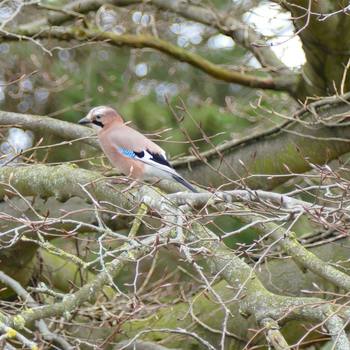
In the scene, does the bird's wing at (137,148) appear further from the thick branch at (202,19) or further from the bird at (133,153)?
the thick branch at (202,19)

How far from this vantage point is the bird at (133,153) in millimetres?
6852

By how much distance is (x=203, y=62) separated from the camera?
805 cm

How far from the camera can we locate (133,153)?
7.03m

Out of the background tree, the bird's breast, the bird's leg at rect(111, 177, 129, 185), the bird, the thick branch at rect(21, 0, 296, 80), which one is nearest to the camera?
the background tree

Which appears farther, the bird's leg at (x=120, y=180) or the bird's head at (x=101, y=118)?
the bird's head at (x=101, y=118)

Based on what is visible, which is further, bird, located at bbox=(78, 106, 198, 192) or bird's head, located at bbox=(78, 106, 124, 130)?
bird's head, located at bbox=(78, 106, 124, 130)

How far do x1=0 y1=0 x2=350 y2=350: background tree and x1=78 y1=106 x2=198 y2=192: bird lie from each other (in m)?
0.15

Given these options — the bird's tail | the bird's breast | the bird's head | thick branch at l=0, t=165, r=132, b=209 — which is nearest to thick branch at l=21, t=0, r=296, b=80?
the bird's head

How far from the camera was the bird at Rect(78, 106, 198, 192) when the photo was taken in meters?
6.85

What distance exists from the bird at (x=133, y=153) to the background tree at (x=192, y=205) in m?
0.15

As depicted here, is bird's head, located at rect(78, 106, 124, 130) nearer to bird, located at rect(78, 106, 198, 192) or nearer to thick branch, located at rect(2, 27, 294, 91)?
bird, located at rect(78, 106, 198, 192)

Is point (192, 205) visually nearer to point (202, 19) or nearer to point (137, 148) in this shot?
point (137, 148)

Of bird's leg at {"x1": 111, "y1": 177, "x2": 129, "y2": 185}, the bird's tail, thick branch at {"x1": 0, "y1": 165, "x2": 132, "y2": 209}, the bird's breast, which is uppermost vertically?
bird's leg at {"x1": 111, "y1": 177, "x2": 129, "y2": 185}

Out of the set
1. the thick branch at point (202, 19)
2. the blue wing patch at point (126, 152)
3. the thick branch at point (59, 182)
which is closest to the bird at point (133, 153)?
the blue wing patch at point (126, 152)
